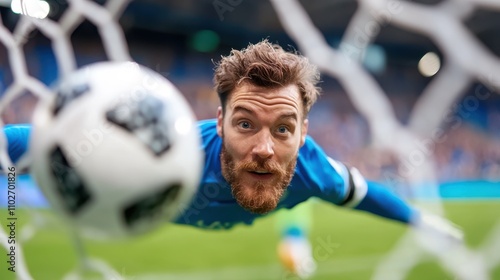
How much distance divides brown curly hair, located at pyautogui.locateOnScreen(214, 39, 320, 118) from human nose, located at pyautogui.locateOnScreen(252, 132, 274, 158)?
12 cm

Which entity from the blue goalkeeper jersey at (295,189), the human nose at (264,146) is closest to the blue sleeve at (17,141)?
the blue goalkeeper jersey at (295,189)

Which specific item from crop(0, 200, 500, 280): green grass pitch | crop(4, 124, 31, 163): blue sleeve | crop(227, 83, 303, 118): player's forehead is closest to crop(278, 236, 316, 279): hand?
crop(0, 200, 500, 280): green grass pitch

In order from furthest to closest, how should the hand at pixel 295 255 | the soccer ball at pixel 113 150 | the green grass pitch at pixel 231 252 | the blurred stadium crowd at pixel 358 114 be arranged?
the blurred stadium crowd at pixel 358 114, the green grass pitch at pixel 231 252, the hand at pixel 295 255, the soccer ball at pixel 113 150

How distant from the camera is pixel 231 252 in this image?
2.62 metres

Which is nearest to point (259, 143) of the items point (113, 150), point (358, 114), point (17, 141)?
point (113, 150)

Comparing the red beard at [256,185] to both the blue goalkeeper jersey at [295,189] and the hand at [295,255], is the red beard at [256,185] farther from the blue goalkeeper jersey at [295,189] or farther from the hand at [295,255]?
the hand at [295,255]

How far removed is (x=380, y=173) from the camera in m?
4.19

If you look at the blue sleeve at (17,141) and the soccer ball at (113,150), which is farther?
the blue sleeve at (17,141)

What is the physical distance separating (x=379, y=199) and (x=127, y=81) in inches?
34.2

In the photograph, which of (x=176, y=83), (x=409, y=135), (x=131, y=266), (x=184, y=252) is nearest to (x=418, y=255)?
(x=409, y=135)

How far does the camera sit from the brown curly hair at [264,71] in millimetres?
1124

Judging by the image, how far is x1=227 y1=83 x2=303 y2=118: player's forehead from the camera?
43.1 inches

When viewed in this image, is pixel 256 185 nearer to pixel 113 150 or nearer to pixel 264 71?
pixel 264 71

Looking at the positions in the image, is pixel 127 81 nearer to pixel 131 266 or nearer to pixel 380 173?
pixel 131 266
